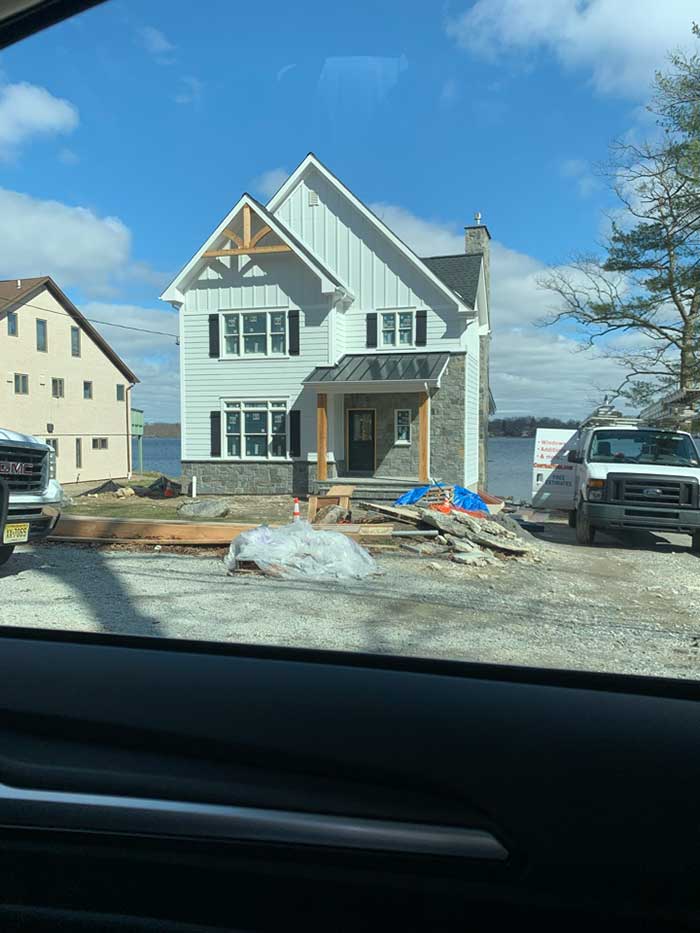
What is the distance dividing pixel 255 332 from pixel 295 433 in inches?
108

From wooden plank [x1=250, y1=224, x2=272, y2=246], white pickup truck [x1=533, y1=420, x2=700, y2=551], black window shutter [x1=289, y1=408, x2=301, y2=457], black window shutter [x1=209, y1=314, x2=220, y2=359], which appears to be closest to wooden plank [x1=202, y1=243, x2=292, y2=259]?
wooden plank [x1=250, y1=224, x2=272, y2=246]

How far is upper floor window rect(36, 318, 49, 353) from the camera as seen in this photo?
2109mm

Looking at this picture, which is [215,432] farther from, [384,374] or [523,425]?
[523,425]

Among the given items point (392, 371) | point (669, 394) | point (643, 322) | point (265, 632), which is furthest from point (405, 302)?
point (265, 632)

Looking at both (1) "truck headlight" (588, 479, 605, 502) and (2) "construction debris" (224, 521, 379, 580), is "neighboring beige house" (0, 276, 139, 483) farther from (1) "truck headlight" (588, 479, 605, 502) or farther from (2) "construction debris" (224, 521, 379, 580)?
(1) "truck headlight" (588, 479, 605, 502)

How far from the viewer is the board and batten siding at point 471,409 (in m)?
18.1

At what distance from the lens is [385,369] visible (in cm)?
1766

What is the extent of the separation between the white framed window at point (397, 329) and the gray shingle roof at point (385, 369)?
1.02 ft

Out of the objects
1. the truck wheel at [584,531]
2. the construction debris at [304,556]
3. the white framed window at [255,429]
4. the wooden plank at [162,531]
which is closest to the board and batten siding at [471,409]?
the white framed window at [255,429]

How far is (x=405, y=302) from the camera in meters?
17.8

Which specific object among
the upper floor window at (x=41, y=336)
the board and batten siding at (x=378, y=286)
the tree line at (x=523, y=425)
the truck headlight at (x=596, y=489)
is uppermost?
the board and batten siding at (x=378, y=286)

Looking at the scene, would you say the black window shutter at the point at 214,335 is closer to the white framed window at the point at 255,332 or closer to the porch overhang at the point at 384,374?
the white framed window at the point at 255,332

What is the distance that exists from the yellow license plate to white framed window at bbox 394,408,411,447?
15.2m

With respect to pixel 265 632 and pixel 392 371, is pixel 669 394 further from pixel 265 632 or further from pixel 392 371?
pixel 265 632
